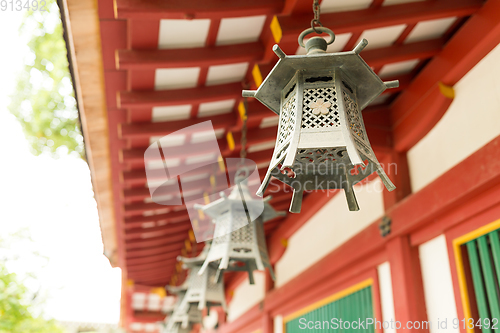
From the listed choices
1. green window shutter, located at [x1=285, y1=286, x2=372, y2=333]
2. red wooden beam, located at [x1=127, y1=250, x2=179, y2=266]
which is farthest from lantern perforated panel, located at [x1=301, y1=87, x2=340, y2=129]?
red wooden beam, located at [x1=127, y1=250, x2=179, y2=266]

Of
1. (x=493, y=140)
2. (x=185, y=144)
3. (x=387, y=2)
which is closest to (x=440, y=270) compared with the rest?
(x=493, y=140)

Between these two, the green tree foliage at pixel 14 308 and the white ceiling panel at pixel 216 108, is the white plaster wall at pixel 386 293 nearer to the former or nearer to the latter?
the white ceiling panel at pixel 216 108

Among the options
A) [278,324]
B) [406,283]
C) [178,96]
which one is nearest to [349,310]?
[406,283]

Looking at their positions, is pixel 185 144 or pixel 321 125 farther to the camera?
pixel 185 144

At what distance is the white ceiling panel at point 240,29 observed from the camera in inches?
86.3

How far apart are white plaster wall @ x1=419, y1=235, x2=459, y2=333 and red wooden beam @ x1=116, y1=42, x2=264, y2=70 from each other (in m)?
1.63

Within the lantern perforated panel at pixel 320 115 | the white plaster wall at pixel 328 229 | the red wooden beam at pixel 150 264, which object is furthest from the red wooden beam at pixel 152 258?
the lantern perforated panel at pixel 320 115

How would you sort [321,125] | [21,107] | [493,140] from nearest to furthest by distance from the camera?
1. [321,125]
2. [493,140]
3. [21,107]

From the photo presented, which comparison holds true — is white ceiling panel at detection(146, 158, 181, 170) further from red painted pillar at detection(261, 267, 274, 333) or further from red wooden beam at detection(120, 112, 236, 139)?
red painted pillar at detection(261, 267, 274, 333)

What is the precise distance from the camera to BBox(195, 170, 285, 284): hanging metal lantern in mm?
2137

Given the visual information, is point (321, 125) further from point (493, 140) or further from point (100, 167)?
point (100, 167)

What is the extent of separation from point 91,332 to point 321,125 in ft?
48.7

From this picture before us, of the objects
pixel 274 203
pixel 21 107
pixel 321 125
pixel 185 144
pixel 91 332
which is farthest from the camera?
pixel 91 332

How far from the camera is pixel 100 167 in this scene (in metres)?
3.37
